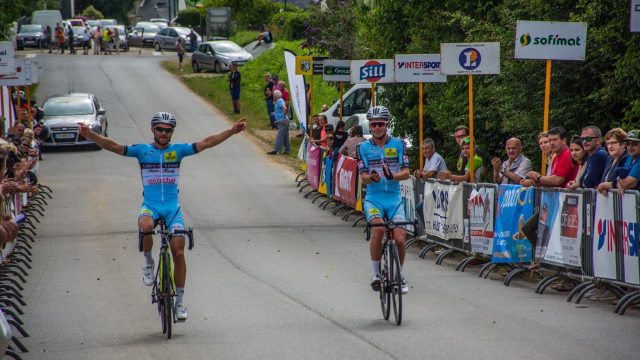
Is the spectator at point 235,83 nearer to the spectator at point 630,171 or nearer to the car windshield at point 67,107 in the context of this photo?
the car windshield at point 67,107

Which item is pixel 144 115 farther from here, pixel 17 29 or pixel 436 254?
pixel 17 29

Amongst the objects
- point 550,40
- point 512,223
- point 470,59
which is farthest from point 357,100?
point 512,223

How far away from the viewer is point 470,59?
16797 millimetres

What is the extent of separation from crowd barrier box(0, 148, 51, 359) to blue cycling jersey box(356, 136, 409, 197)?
382cm

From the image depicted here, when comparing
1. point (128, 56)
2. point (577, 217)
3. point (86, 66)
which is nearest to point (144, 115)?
point (86, 66)

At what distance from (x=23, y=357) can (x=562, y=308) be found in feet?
19.4

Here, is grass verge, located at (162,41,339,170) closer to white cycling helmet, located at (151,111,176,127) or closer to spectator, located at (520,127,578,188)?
spectator, located at (520,127,578,188)

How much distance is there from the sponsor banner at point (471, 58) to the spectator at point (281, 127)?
16.4 m

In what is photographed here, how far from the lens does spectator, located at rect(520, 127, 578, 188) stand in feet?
45.1

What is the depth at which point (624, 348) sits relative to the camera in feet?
32.2

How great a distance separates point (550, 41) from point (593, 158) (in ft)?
7.95

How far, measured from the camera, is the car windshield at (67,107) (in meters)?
35.6

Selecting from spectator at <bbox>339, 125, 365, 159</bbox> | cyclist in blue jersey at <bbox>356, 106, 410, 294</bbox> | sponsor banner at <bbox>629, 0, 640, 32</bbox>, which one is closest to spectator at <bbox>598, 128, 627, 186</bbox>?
sponsor banner at <bbox>629, 0, 640, 32</bbox>

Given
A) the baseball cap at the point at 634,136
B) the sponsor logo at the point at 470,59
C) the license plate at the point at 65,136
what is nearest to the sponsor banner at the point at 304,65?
the license plate at the point at 65,136
